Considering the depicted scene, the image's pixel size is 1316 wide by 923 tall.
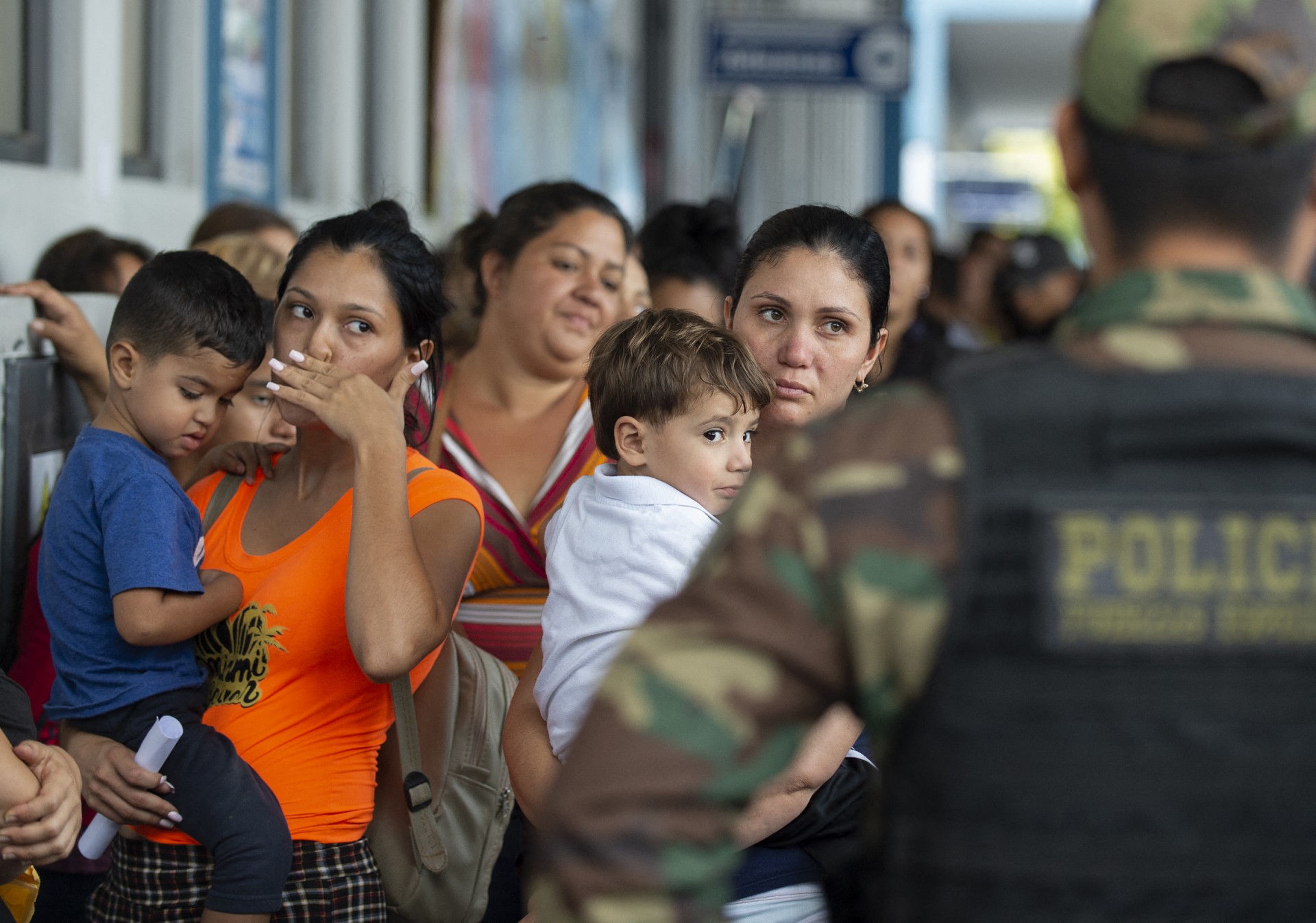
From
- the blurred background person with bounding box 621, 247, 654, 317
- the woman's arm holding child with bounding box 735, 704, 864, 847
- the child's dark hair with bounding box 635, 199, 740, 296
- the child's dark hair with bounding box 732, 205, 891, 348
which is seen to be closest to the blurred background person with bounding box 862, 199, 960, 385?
the child's dark hair with bounding box 635, 199, 740, 296

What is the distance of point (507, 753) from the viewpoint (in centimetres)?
223

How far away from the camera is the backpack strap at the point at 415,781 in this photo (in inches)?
97.8

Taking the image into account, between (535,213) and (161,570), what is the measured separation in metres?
1.74

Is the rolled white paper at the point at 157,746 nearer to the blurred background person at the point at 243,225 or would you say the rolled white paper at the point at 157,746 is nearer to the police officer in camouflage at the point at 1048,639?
the police officer in camouflage at the point at 1048,639

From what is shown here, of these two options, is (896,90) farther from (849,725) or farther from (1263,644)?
(1263,644)

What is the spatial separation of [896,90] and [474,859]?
30.2 feet

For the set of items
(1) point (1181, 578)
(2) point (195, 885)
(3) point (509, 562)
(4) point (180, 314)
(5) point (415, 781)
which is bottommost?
(2) point (195, 885)

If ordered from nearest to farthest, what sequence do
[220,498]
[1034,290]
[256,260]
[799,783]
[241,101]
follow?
[799,783] < [220,498] < [256,260] < [241,101] < [1034,290]

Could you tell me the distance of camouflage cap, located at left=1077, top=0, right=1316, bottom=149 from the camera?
114 centimetres

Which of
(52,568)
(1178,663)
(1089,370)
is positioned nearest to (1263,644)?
(1178,663)

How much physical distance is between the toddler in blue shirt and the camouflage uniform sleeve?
1.31 metres

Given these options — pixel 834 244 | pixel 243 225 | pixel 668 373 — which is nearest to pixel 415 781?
pixel 668 373

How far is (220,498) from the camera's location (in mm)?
2617

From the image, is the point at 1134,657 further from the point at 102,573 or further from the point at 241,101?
the point at 241,101
